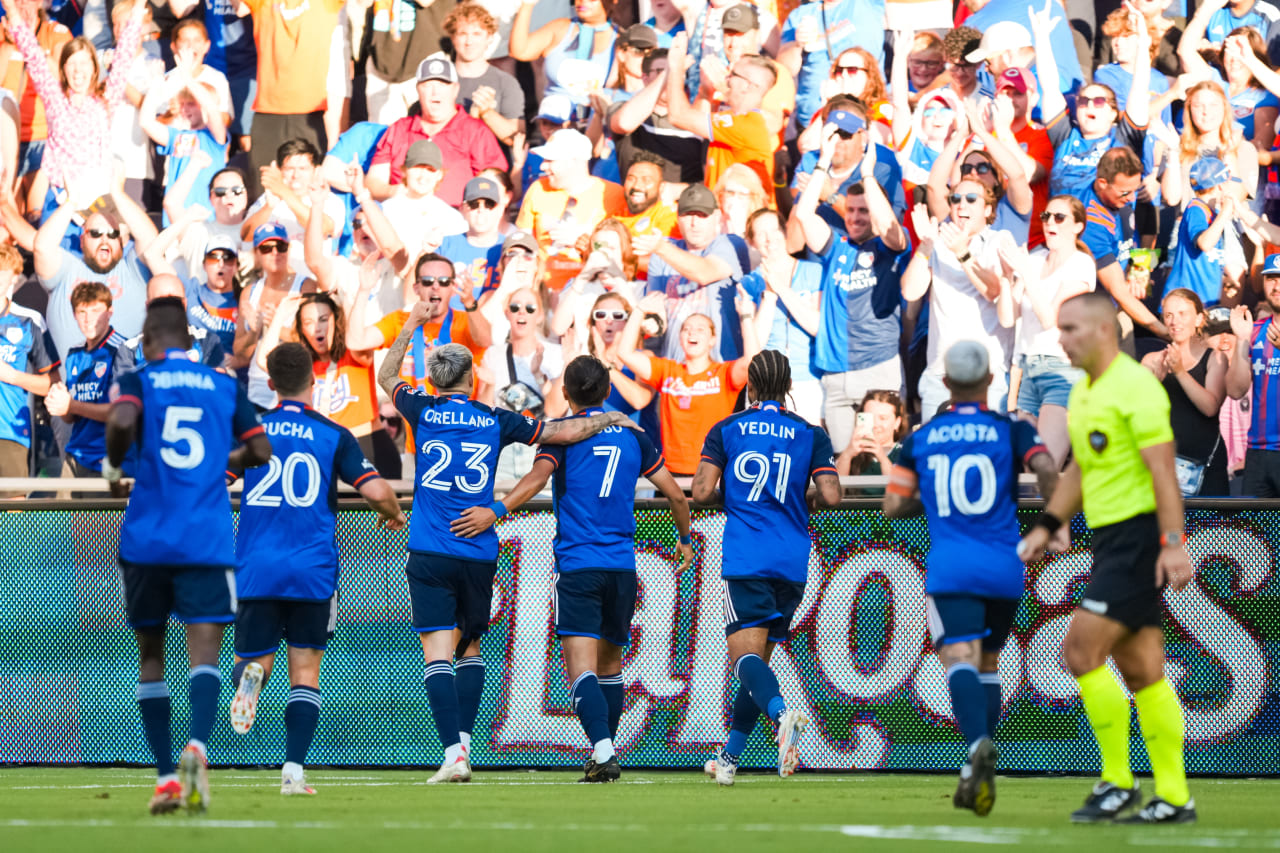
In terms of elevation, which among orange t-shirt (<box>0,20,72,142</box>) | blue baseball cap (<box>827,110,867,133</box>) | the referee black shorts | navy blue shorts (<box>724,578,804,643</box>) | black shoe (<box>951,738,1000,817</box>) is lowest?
black shoe (<box>951,738,1000,817</box>)

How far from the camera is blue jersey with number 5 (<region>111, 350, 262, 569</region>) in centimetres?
636

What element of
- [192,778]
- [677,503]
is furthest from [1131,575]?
[192,778]

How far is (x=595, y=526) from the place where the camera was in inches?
342

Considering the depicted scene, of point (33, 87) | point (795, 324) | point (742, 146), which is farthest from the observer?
point (33, 87)

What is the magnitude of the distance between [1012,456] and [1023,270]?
6193 mm

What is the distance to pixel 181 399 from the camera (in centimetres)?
644

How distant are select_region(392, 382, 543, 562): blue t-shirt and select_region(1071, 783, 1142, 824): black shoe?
3720 mm

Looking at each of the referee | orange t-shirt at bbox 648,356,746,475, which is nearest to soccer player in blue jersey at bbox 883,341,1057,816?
the referee

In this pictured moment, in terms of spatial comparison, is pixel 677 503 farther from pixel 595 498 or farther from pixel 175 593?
pixel 175 593

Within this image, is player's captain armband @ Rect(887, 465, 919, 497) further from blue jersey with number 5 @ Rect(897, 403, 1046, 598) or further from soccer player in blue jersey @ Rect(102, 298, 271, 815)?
soccer player in blue jersey @ Rect(102, 298, 271, 815)

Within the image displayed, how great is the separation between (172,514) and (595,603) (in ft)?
9.53

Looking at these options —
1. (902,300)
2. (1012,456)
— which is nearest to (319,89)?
(902,300)

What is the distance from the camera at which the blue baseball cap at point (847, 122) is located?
13.1 metres

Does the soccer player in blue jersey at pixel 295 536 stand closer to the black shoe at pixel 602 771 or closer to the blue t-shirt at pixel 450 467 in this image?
the blue t-shirt at pixel 450 467
